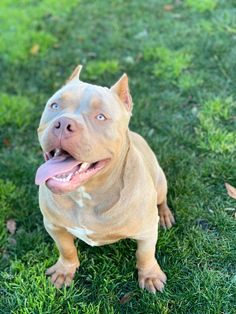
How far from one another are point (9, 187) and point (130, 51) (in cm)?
271

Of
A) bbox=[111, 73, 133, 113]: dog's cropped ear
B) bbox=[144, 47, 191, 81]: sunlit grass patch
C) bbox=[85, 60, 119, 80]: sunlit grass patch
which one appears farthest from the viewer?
bbox=[85, 60, 119, 80]: sunlit grass patch

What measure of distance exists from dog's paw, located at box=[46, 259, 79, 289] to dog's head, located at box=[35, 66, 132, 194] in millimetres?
1024

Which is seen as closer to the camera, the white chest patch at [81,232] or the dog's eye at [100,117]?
the dog's eye at [100,117]

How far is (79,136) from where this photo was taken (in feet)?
7.86

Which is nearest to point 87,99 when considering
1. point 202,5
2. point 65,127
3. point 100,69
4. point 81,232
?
point 65,127

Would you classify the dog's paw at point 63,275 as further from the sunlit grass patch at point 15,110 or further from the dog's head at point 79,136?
the sunlit grass patch at point 15,110

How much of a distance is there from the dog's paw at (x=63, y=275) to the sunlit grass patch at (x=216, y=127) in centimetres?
176

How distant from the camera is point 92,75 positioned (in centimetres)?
573

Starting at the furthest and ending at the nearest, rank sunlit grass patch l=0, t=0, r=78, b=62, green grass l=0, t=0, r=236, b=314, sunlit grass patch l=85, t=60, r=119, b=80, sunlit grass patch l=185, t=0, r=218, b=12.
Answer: sunlit grass patch l=185, t=0, r=218, b=12, sunlit grass patch l=0, t=0, r=78, b=62, sunlit grass patch l=85, t=60, r=119, b=80, green grass l=0, t=0, r=236, b=314

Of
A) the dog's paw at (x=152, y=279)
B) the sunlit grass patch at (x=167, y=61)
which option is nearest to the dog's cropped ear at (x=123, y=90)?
the dog's paw at (x=152, y=279)

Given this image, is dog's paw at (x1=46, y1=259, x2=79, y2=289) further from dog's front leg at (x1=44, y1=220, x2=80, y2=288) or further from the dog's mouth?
the dog's mouth

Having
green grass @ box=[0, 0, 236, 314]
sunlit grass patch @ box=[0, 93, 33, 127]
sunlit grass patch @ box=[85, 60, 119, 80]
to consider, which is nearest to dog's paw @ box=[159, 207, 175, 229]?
green grass @ box=[0, 0, 236, 314]

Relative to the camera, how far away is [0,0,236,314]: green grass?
330 centimetres

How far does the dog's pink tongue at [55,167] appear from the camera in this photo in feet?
8.18
